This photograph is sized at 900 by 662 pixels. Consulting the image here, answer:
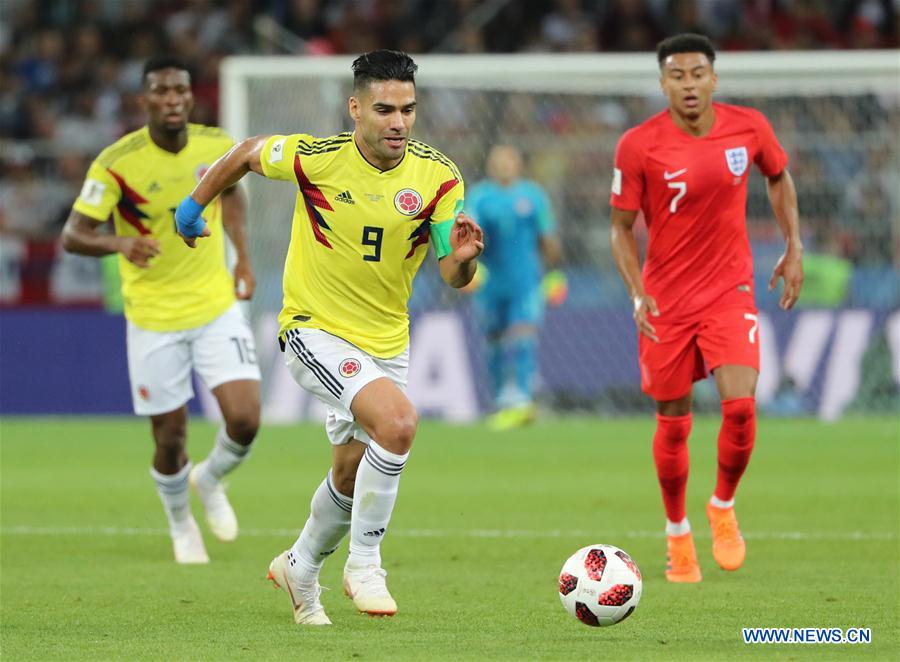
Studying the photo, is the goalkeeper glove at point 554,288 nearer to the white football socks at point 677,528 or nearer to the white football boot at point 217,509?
the white football boot at point 217,509

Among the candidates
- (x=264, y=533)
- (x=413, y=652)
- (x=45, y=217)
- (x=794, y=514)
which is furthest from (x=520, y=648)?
(x=45, y=217)

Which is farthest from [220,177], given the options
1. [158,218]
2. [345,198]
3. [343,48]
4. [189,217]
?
[343,48]

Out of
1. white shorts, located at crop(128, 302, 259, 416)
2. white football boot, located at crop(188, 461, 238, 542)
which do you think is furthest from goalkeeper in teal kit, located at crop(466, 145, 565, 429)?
white shorts, located at crop(128, 302, 259, 416)

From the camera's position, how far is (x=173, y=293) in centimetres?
867

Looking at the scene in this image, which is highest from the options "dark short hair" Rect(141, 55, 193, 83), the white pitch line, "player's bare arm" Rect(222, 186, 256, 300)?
"dark short hair" Rect(141, 55, 193, 83)

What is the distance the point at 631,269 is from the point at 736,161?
28.7 inches

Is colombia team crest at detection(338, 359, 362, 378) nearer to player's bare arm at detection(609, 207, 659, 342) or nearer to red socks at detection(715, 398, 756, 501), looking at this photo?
player's bare arm at detection(609, 207, 659, 342)

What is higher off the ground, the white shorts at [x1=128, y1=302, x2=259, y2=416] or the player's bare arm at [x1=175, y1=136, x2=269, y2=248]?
the player's bare arm at [x1=175, y1=136, x2=269, y2=248]

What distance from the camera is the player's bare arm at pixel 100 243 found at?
26.3 feet

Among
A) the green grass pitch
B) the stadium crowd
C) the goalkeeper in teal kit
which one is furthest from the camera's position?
the stadium crowd

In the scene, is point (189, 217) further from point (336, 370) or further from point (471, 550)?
point (471, 550)

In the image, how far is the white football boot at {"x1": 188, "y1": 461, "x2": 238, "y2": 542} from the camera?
8.85 meters

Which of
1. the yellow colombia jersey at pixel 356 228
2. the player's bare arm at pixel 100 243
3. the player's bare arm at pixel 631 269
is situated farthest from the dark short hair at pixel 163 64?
the player's bare arm at pixel 631 269

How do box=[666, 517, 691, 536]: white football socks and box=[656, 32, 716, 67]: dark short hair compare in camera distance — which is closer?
box=[666, 517, 691, 536]: white football socks
